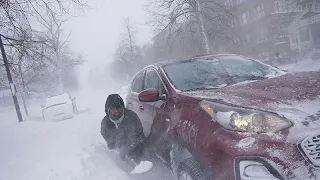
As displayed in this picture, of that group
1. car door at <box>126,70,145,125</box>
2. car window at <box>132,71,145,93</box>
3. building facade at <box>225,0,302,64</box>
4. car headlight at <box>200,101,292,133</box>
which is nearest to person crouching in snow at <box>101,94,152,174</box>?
car door at <box>126,70,145,125</box>

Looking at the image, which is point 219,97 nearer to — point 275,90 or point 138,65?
point 275,90

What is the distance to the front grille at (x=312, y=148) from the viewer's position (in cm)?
211

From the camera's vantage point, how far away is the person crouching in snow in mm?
4352

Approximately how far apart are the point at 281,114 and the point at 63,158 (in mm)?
4927

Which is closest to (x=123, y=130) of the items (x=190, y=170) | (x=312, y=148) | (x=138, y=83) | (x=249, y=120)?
(x=138, y=83)

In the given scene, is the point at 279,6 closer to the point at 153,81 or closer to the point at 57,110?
the point at 57,110

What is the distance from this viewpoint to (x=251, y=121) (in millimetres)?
2361

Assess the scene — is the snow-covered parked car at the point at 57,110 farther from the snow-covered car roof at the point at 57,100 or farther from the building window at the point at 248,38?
the building window at the point at 248,38

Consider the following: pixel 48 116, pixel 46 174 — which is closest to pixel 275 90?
pixel 46 174

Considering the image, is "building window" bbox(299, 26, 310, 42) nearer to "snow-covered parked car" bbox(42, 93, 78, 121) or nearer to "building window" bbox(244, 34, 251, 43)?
"building window" bbox(244, 34, 251, 43)

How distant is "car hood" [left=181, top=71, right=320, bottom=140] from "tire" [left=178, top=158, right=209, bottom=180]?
2.13 ft

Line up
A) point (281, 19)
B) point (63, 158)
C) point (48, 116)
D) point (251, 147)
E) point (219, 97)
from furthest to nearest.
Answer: point (281, 19) → point (48, 116) → point (63, 158) → point (219, 97) → point (251, 147)

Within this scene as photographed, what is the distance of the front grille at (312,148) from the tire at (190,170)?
88cm

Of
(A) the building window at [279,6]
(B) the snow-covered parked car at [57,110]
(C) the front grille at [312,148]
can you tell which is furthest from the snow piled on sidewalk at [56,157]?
(A) the building window at [279,6]
